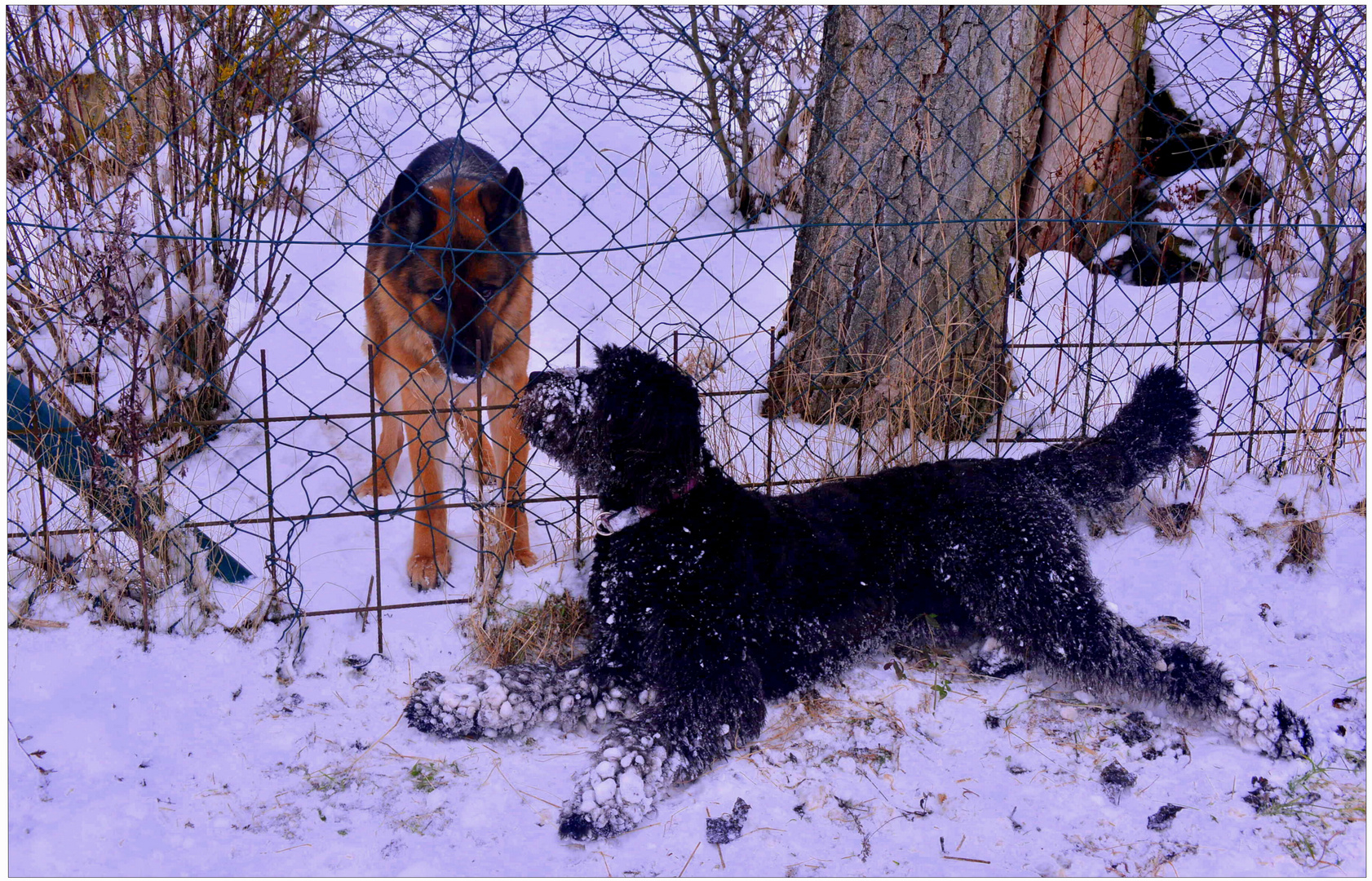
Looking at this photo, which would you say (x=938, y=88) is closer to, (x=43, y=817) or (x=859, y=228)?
(x=859, y=228)

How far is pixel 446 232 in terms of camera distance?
12.1 ft

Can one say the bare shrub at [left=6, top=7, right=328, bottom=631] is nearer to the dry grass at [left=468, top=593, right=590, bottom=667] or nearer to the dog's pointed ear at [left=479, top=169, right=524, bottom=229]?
the dog's pointed ear at [left=479, top=169, right=524, bottom=229]

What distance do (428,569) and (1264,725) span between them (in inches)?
114

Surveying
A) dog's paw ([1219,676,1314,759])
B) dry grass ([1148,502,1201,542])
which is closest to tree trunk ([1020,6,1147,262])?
dry grass ([1148,502,1201,542])

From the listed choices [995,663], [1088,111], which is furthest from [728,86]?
[995,663]

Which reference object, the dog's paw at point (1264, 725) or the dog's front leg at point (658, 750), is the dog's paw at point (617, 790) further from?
the dog's paw at point (1264, 725)

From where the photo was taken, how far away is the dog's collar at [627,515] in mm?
2762

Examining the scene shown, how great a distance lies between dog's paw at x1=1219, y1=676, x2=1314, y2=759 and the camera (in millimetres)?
2617

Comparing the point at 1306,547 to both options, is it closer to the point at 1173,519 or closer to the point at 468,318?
the point at 1173,519

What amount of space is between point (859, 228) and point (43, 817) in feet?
12.0

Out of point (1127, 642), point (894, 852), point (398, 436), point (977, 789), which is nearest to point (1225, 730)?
point (1127, 642)

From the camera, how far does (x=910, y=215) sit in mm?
4031

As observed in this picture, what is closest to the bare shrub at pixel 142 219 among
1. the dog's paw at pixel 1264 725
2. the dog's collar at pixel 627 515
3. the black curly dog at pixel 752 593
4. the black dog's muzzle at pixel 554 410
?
the black dog's muzzle at pixel 554 410

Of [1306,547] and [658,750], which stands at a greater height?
[1306,547]
